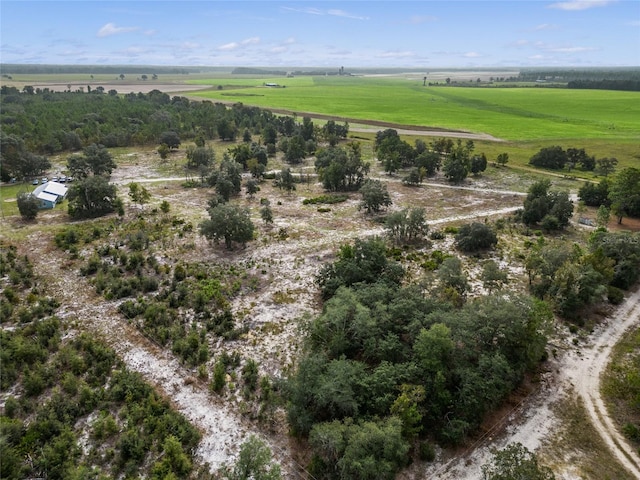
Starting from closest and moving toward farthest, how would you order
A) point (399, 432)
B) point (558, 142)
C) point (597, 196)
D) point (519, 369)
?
point (399, 432)
point (519, 369)
point (597, 196)
point (558, 142)

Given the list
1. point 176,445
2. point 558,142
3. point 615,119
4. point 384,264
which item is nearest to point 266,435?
point 176,445

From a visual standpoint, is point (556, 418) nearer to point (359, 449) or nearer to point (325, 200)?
point (359, 449)

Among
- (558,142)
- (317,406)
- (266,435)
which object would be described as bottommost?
(266,435)

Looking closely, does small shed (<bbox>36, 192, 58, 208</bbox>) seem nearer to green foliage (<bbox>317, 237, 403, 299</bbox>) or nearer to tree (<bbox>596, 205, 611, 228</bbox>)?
green foliage (<bbox>317, 237, 403, 299</bbox>)

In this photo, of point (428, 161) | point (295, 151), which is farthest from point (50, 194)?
A: point (428, 161)

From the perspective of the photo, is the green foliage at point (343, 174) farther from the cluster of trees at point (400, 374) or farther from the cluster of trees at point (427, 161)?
the cluster of trees at point (400, 374)

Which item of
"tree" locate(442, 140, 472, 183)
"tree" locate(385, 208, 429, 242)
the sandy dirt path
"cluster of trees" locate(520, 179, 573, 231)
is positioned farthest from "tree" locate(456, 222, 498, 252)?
"tree" locate(442, 140, 472, 183)

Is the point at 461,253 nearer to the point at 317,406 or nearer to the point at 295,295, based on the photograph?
the point at 295,295

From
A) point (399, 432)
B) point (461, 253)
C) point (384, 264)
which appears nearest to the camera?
point (399, 432)
